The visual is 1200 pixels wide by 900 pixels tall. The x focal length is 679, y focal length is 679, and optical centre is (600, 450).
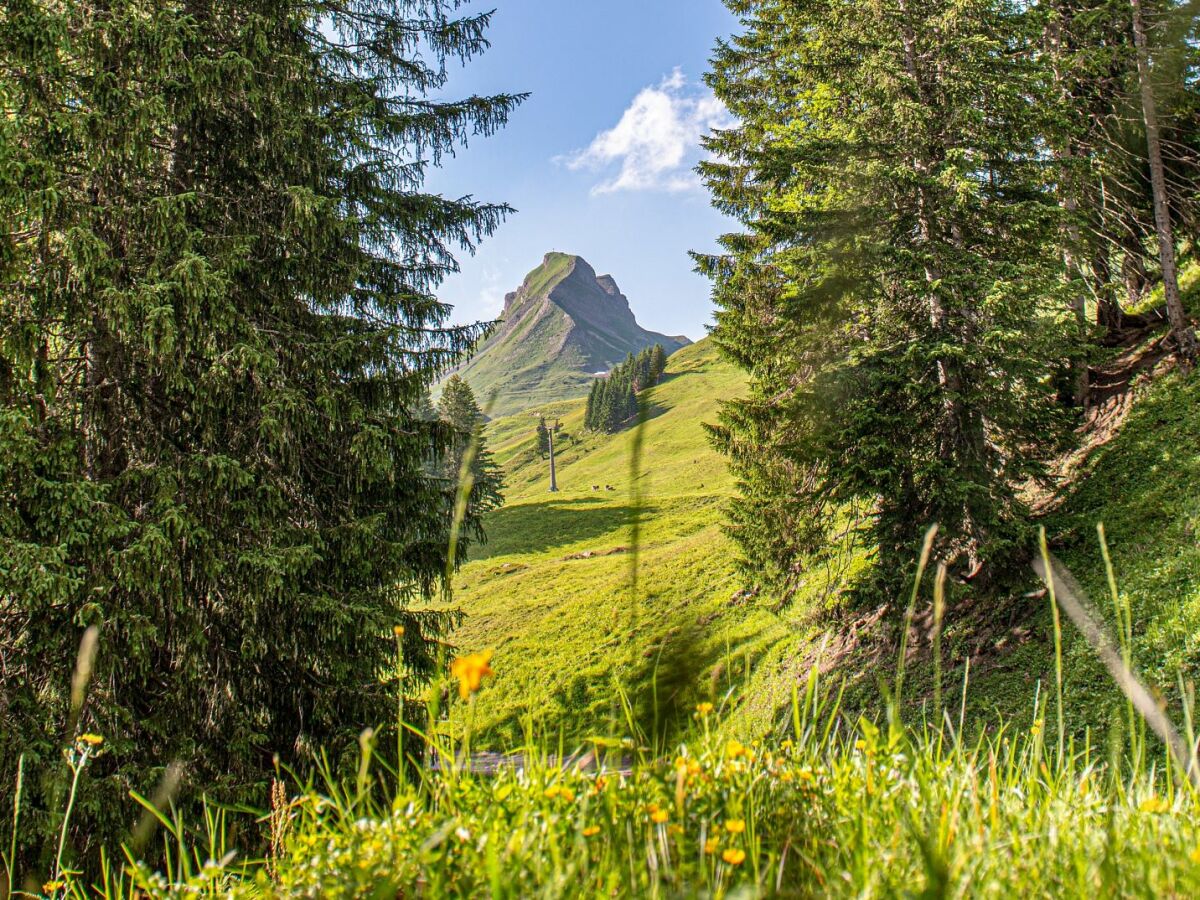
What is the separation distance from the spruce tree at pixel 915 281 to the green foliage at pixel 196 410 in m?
6.21

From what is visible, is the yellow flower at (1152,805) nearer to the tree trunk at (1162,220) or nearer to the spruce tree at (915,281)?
the spruce tree at (915,281)

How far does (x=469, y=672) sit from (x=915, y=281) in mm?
11226

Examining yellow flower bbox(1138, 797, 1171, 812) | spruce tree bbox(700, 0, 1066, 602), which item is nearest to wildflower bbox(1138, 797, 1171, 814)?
yellow flower bbox(1138, 797, 1171, 812)

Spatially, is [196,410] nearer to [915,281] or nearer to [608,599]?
[915,281]

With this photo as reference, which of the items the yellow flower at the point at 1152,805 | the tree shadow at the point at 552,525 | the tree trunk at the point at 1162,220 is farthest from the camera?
the tree shadow at the point at 552,525

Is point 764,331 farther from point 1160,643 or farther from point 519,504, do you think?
point 519,504

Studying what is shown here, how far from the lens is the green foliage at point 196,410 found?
693 cm

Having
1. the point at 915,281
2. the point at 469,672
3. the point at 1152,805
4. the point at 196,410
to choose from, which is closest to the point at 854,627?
the point at 915,281

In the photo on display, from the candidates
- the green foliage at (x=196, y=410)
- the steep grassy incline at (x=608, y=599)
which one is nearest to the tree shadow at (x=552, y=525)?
the steep grassy incline at (x=608, y=599)

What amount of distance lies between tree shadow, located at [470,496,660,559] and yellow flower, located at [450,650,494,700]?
36.1 meters

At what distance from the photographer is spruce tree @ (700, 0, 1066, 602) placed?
1037 centimetres

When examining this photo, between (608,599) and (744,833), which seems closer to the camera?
(744,833)

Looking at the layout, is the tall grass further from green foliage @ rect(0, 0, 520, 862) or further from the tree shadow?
the tree shadow

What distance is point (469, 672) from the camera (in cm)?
115
